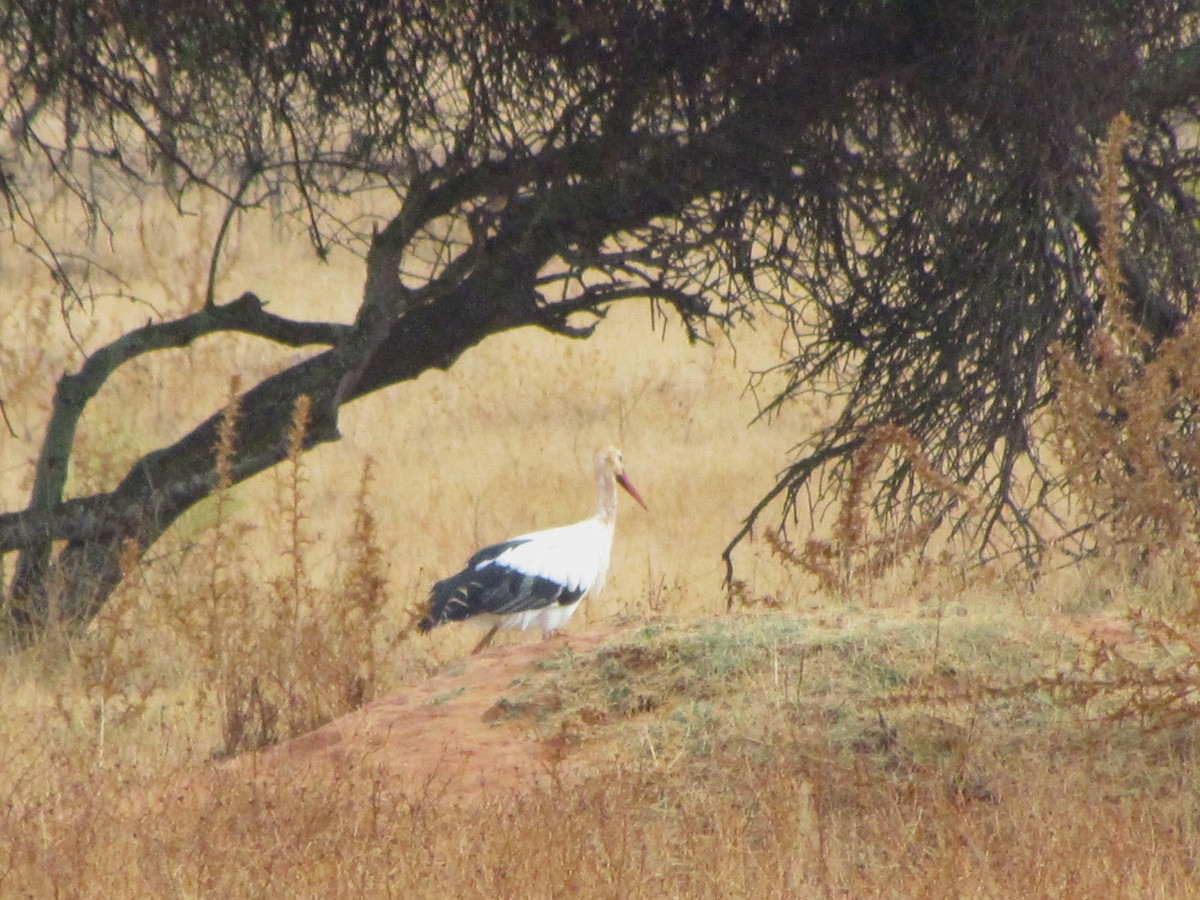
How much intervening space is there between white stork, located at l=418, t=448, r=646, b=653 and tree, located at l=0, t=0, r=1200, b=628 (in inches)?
39.3

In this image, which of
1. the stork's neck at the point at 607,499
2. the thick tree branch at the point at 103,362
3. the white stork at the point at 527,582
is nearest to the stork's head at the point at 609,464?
the stork's neck at the point at 607,499

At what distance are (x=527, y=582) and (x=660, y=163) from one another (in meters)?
1.81

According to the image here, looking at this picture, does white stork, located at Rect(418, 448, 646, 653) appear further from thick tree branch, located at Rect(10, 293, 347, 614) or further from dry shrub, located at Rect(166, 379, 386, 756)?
thick tree branch, located at Rect(10, 293, 347, 614)

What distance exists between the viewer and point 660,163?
6992 millimetres

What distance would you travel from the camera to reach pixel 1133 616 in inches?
173

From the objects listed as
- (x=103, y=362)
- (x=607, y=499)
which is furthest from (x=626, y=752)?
(x=103, y=362)

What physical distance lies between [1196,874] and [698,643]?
6.58 feet

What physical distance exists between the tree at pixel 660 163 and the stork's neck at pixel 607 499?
0.84m

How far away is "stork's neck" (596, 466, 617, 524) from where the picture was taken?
7996 millimetres

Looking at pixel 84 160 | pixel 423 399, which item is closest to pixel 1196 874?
pixel 423 399

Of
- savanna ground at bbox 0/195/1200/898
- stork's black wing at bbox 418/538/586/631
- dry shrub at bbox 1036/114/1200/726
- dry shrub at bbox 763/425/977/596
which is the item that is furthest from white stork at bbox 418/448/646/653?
dry shrub at bbox 1036/114/1200/726

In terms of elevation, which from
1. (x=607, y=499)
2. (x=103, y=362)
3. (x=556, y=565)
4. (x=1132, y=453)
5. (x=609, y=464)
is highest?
(x=103, y=362)

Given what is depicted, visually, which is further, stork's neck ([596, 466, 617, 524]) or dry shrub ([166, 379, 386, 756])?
stork's neck ([596, 466, 617, 524])

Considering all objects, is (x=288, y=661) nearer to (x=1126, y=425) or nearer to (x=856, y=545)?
(x=856, y=545)
